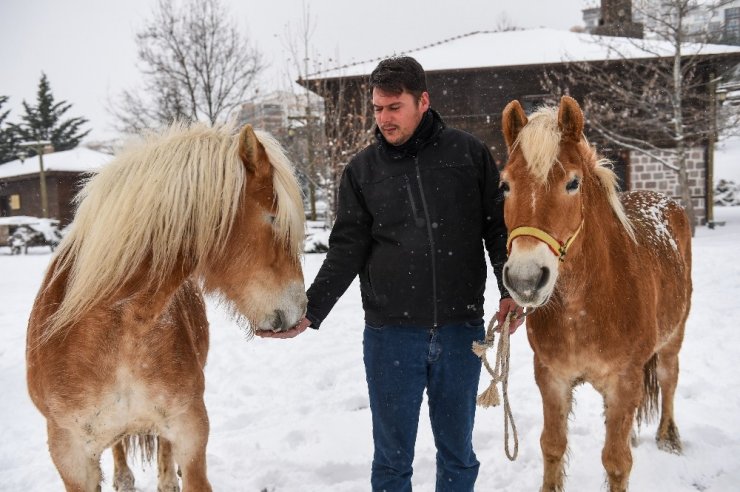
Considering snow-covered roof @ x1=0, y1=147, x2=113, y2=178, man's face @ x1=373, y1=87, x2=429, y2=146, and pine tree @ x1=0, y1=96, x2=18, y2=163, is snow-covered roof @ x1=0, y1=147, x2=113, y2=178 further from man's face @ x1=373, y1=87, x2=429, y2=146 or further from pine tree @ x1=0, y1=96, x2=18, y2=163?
man's face @ x1=373, y1=87, x2=429, y2=146

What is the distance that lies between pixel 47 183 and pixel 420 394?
3043cm

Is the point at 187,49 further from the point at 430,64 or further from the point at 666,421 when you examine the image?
the point at 666,421

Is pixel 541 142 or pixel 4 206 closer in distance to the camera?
pixel 541 142

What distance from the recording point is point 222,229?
6.49 ft

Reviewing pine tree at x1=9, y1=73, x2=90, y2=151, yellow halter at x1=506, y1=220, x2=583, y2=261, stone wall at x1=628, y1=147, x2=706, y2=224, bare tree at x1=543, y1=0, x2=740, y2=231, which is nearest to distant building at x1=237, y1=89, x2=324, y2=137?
bare tree at x1=543, y1=0, x2=740, y2=231

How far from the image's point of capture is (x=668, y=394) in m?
3.80

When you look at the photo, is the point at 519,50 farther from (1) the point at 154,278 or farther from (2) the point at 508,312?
(1) the point at 154,278

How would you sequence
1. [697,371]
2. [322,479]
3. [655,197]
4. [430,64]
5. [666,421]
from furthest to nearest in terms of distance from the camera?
[430,64] < [697,371] < [655,197] < [666,421] < [322,479]

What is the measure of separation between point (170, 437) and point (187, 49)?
21695 mm

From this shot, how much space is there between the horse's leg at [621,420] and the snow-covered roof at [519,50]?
16514 mm

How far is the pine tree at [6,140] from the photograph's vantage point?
131ft

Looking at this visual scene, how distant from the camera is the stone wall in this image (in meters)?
19.2

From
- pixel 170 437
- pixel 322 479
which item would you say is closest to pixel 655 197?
pixel 322 479

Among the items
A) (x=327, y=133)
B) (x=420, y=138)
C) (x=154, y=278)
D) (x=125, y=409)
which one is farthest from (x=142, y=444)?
(x=327, y=133)
